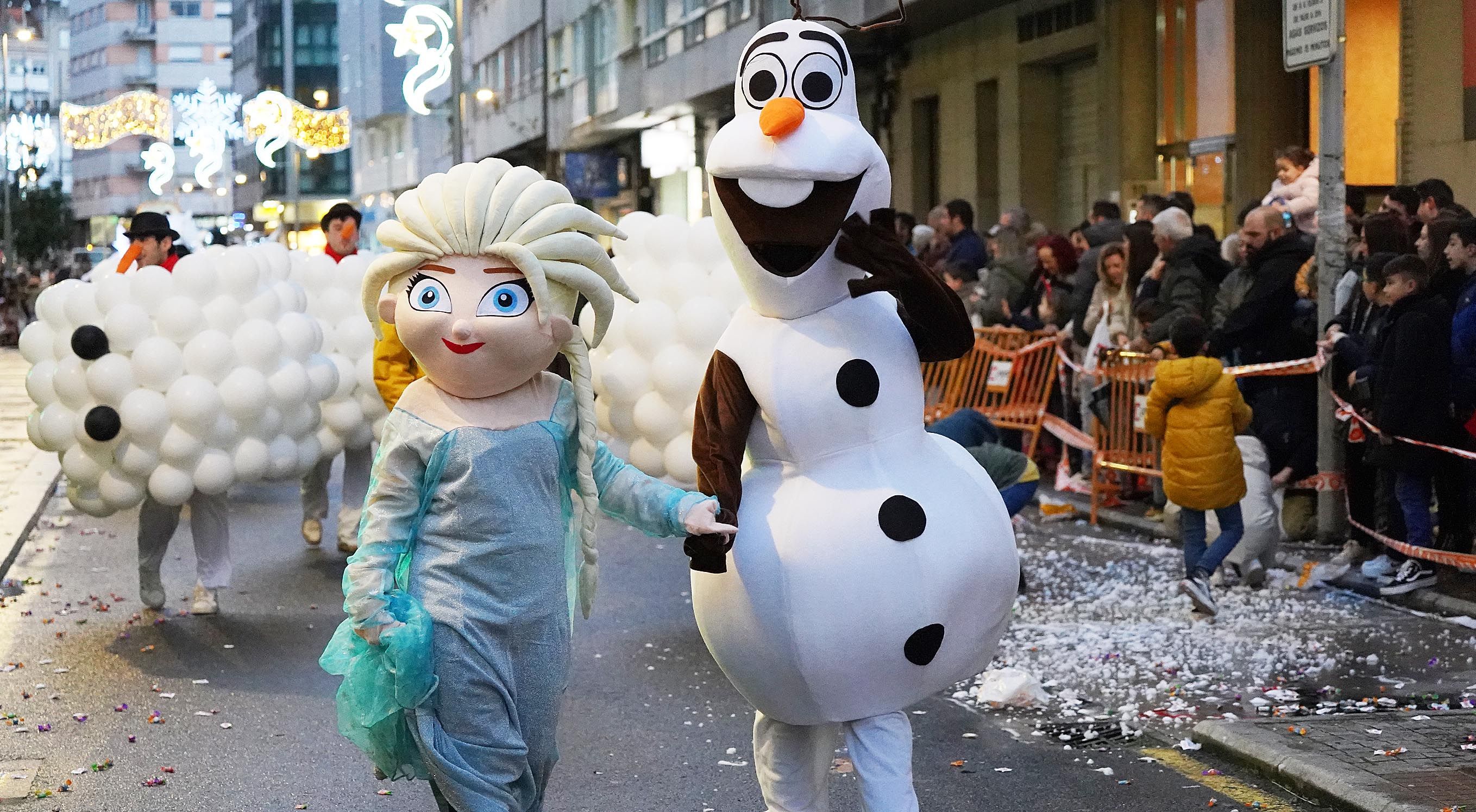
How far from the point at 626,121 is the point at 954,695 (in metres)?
34.5

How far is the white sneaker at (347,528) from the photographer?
11047 millimetres

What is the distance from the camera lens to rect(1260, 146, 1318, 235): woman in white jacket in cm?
1230

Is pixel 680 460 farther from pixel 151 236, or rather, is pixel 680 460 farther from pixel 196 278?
pixel 151 236

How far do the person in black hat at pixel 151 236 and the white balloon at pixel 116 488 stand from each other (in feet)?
6.36

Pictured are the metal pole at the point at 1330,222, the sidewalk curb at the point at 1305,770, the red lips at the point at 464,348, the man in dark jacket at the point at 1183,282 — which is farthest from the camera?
the man in dark jacket at the point at 1183,282

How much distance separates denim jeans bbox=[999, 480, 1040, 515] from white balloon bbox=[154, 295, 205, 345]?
4100 millimetres

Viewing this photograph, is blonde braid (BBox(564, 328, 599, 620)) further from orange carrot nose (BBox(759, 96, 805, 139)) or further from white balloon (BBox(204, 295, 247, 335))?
white balloon (BBox(204, 295, 247, 335))

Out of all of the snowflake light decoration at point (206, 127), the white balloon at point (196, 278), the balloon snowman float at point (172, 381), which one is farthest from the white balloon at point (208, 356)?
the snowflake light decoration at point (206, 127)

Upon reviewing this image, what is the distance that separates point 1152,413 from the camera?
29.8ft

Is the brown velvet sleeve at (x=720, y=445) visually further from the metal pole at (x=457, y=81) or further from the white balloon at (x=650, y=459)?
the metal pole at (x=457, y=81)

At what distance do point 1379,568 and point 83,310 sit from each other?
675 centimetres

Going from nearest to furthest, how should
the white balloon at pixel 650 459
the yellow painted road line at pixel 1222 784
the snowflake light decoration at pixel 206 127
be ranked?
1. the yellow painted road line at pixel 1222 784
2. the white balloon at pixel 650 459
3. the snowflake light decoration at pixel 206 127

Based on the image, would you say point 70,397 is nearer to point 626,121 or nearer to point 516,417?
point 516,417

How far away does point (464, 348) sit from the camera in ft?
15.1
